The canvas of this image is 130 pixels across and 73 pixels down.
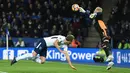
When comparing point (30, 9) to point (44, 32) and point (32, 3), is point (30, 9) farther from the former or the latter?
point (44, 32)

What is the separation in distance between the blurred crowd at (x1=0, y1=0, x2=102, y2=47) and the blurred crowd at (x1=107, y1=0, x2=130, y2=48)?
2653mm

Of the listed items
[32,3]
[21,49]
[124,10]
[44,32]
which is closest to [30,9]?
[32,3]

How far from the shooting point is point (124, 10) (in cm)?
2798

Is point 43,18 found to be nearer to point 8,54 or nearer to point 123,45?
point 8,54

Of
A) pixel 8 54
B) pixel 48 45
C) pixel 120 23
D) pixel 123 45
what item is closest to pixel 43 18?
pixel 8 54

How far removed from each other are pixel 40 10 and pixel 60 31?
3080mm

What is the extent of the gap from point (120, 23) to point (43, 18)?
6775 millimetres

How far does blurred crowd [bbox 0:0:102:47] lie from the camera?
98.9 ft

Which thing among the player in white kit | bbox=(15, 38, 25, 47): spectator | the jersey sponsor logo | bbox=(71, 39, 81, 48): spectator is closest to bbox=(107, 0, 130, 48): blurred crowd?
bbox=(71, 39, 81, 48): spectator

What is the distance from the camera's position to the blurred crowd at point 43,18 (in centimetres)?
3016

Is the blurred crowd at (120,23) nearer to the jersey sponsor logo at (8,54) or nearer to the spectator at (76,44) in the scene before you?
the spectator at (76,44)

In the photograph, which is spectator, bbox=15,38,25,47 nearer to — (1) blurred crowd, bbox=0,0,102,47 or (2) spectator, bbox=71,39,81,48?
(1) blurred crowd, bbox=0,0,102,47

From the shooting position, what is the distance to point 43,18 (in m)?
31.4

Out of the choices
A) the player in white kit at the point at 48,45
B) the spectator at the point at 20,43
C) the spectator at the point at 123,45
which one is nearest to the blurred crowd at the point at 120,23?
the spectator at the point at 123,45
